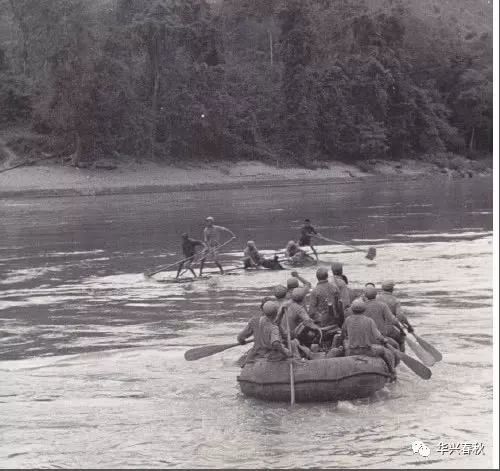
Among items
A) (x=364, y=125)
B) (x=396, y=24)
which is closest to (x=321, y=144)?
(x=364, y=125)

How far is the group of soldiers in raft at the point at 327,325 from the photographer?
15062 mm

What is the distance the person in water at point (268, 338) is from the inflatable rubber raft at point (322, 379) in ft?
A: 0.45

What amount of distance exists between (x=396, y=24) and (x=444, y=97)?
30.1 feet

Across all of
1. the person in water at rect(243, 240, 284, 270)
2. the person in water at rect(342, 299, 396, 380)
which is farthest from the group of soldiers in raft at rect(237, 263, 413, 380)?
the person in water at rect(243, 240, 284, 270)

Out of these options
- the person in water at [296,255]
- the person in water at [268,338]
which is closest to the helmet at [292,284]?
the person in water at [268,338]

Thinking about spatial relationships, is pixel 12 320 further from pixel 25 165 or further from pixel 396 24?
pixel 396 24

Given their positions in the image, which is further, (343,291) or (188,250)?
(188,250)

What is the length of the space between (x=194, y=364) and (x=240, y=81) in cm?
7335

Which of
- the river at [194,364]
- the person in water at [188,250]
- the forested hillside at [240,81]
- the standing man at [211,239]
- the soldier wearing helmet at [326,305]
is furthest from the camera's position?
the forested hillside at [240,81]

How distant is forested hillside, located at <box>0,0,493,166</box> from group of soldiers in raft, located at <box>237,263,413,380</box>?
5798 centimetres

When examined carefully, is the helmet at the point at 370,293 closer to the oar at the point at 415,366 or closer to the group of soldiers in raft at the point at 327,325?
the group of soldiers in raft at the point at 327,325

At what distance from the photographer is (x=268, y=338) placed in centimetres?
1495

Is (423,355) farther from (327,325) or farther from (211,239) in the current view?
(211,239)

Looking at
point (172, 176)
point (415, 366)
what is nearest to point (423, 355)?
point (415, 366)
